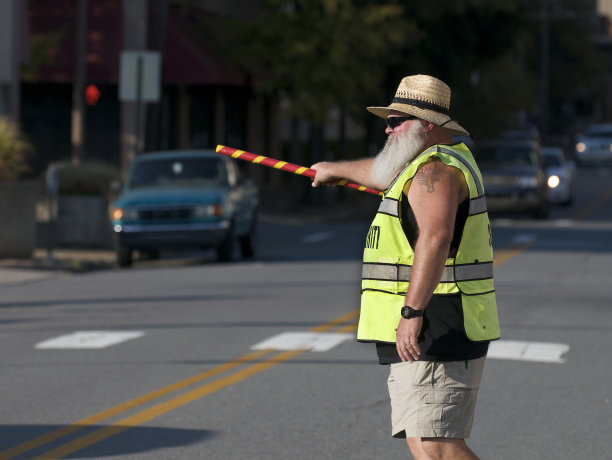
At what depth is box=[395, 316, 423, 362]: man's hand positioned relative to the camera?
509 cm

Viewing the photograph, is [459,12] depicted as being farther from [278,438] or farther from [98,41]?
[278,438]

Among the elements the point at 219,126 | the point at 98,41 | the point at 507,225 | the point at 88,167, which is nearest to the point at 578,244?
the point at 507,225

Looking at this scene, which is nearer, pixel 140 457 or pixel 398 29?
pixel 140 457

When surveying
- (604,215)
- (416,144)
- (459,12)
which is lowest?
(604,215)

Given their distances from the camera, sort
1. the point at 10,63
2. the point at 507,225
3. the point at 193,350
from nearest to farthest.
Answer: the point at 193,350 → the point at 10,63 → the point at 507,225

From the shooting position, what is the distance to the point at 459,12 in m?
38.3

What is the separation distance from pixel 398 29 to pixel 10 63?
33.8ft

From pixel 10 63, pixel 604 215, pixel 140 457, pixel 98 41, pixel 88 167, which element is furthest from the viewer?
pixel 604 215

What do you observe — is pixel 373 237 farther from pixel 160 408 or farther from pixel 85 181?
pixel 85 181

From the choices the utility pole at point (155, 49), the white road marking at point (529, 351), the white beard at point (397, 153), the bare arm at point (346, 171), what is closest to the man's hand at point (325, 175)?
the bare arm at point (346, 171)

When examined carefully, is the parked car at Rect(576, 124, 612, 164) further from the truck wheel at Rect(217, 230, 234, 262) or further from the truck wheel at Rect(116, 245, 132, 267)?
the truck wheel at Rect(116, 245, 132, 267)

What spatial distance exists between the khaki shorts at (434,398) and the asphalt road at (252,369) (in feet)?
7.82

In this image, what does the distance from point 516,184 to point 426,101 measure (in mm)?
26544

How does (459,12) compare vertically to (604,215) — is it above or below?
above
